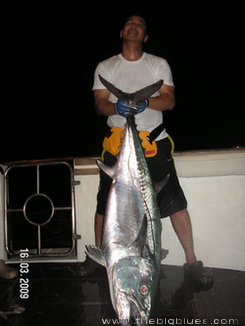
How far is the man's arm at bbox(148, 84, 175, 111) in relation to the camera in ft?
6.88

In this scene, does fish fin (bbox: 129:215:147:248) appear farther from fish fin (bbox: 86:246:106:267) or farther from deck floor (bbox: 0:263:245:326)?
deck floor (bbox: 0:263:245:326)

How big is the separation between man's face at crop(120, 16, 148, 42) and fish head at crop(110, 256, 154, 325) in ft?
6.02

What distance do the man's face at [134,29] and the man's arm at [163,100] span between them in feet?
1.63

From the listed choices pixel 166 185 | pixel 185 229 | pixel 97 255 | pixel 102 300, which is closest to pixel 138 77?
pixel 166 185

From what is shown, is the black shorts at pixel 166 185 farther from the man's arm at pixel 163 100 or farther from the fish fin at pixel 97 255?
the fish fin at pixel 97 255

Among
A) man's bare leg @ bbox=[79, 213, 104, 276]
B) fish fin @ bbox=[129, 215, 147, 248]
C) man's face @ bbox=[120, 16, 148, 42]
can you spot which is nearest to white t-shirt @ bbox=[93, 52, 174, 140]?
man's face @ bbox=[120, 16, 148, 42]

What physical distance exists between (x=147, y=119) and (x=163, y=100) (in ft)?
0.70

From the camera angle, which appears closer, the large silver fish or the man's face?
the large silver fish

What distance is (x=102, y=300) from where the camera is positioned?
195 centimetres

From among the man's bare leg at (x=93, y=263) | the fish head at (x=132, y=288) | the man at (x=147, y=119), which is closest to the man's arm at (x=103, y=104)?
the man at (x=147, y=119)

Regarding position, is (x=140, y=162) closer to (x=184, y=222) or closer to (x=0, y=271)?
(x=184, y=222)

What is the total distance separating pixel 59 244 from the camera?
6824 mm
